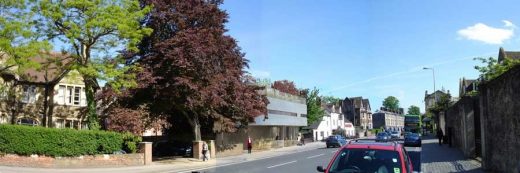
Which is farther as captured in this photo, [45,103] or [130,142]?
[45,103]

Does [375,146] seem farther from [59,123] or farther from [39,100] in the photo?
[59,123]

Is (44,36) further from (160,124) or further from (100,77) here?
(160,124)

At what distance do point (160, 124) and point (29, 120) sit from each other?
1751 cm

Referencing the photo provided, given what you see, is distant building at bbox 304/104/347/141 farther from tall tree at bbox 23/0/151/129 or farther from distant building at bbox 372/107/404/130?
tall tree at bbox 23/0/151/129

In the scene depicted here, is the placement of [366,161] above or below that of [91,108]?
below

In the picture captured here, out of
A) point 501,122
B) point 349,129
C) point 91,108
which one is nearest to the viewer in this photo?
point 501,122

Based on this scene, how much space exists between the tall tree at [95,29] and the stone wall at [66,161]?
4662mm

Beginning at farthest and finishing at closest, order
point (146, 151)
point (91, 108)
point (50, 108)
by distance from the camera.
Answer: point (50, 108)
point (91, 108)
point (146, 151)

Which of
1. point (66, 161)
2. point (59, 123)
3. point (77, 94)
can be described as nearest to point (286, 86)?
point (77, 94)

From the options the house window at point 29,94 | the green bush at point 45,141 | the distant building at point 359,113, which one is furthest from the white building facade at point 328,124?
the green bush at point 45,141

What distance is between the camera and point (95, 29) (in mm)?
28984

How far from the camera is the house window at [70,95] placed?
4603cm

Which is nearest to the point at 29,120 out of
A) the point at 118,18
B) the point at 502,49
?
the point at 118,18

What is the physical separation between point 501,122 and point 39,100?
124ft
